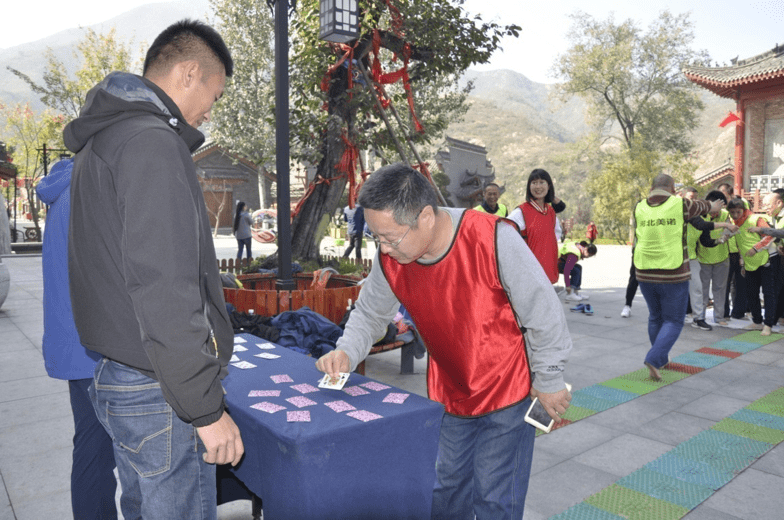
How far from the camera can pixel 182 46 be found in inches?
78.0

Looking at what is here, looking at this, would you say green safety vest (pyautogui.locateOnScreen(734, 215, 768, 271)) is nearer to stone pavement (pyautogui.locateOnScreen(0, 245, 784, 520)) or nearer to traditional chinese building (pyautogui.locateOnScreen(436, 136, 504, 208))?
stone pavement (pyautogui.locateOnScreen(0, 245, 784, 520))

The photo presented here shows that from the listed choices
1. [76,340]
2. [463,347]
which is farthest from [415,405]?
[76,340]

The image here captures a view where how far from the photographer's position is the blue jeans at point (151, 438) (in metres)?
1.83

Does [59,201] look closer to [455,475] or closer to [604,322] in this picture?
[455,475]

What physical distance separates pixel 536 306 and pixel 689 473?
2745mm

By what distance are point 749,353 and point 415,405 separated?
7036 millimetres

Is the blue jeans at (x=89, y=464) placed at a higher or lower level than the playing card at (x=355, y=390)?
lower

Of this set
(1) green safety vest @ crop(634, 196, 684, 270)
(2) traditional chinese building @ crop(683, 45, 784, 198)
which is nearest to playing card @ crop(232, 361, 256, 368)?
(1) green safety vest @ crop(634, 196, 684, 270)

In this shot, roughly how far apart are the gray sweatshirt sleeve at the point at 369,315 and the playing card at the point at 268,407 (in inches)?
17.0

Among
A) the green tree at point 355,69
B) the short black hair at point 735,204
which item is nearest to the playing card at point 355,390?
the green tree at point 355,69

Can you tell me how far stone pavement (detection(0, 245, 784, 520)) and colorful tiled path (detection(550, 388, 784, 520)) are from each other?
0.20 ft

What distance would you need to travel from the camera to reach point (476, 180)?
156 feet

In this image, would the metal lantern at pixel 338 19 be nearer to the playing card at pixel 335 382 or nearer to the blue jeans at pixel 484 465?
the playing card at pixel 335 382

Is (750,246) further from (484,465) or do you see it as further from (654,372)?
(484,465)
